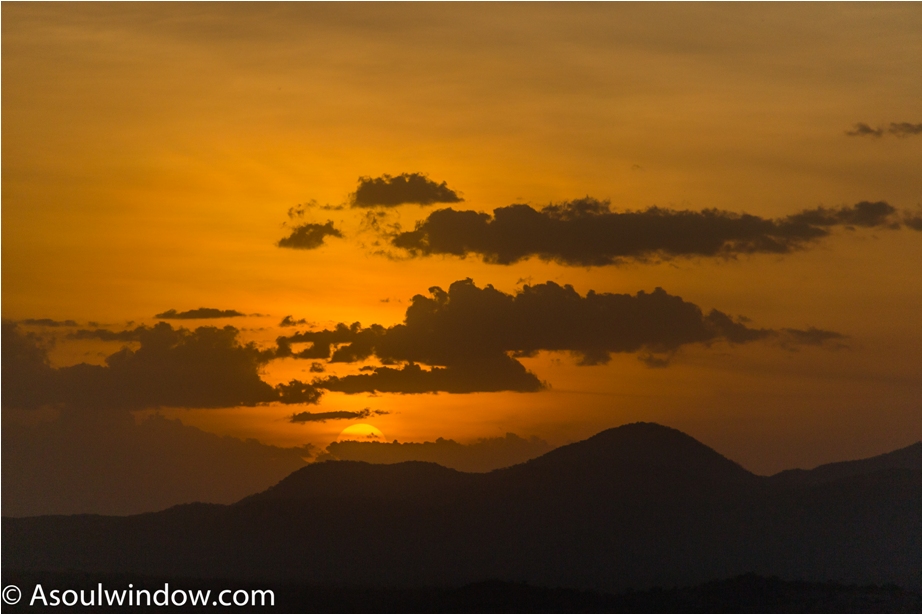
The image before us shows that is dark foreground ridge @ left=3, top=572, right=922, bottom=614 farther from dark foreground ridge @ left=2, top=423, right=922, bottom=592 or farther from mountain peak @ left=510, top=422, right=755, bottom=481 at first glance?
mountain peak @ left=510, top=422, right=755, bottom=481

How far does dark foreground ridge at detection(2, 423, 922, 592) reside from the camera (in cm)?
11244

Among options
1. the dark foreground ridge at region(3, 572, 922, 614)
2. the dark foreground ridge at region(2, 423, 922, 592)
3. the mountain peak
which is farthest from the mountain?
the dark foreground ridge at region(3, 572, 922, 614)

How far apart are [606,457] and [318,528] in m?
36.3

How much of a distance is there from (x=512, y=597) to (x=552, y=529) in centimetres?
4876

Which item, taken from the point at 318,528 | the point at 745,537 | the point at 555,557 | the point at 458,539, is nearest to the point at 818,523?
the point at 745,537

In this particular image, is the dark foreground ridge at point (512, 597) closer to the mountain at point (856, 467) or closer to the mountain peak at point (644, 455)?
the mountain peak at point (644, 455)

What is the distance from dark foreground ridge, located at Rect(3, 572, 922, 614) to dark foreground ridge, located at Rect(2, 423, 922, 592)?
942 inches

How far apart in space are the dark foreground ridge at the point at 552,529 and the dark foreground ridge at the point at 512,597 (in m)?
23.9

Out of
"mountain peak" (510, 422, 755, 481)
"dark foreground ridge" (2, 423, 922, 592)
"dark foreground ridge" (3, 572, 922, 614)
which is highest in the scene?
"mountain peak" (510, 422, 755, 481)

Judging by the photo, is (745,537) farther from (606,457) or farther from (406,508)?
(406,508)

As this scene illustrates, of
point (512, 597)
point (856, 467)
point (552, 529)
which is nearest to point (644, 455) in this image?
point (552, 529)

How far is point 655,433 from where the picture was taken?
465 feet

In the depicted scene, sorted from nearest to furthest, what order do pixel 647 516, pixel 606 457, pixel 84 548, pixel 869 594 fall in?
1. pixel 869 594
2. pixel 84 548
3. pixel 647 516
4. pixel 606 457

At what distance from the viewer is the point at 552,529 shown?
125m
